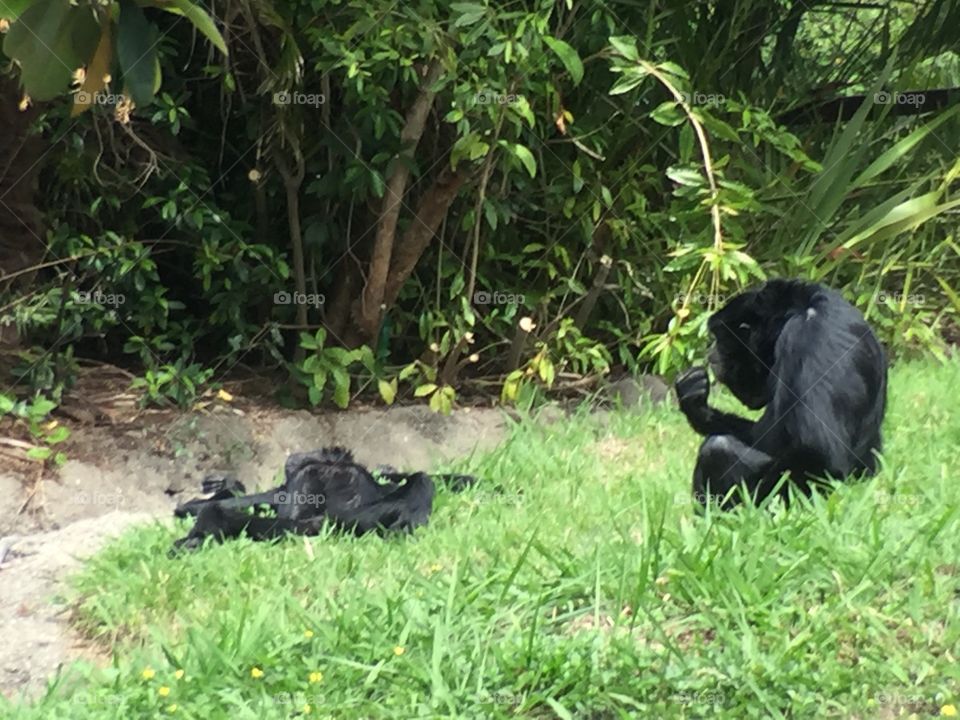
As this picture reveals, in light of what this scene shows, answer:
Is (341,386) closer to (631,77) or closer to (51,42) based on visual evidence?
(631,77)

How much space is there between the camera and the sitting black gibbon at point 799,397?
2.85 m

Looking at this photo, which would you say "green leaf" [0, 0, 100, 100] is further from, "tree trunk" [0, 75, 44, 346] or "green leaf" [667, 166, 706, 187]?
"tree trunk" [0, 75, 44, 346]

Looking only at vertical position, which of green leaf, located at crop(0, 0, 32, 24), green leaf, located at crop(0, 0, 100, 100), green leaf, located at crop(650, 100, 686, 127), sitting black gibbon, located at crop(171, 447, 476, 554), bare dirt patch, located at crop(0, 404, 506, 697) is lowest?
bare dirt patch, located at crop(0, 404, 506, 697)

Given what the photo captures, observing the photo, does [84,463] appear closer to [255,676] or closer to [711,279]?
[255,676]

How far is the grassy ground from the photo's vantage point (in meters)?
2.09

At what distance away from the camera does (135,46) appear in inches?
78.1

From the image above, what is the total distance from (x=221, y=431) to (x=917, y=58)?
14.1 ft

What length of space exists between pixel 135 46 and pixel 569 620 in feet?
5.14

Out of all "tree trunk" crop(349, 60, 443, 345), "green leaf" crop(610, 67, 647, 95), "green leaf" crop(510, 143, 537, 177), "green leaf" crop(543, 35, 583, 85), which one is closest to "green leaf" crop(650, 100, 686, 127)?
"green leaf" crop(610, 67, 647, 95)

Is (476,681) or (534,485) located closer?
(476,681)

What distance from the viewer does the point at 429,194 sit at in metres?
4.78

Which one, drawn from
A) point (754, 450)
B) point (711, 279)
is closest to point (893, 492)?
point (754, 450)

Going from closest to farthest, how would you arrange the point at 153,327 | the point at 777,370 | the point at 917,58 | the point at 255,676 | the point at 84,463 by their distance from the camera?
the point at 255,676 → the point at 777,370 → the point at 84,463 → the point at 153,327 → the point at 917,58

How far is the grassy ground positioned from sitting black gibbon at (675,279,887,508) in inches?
5.6
